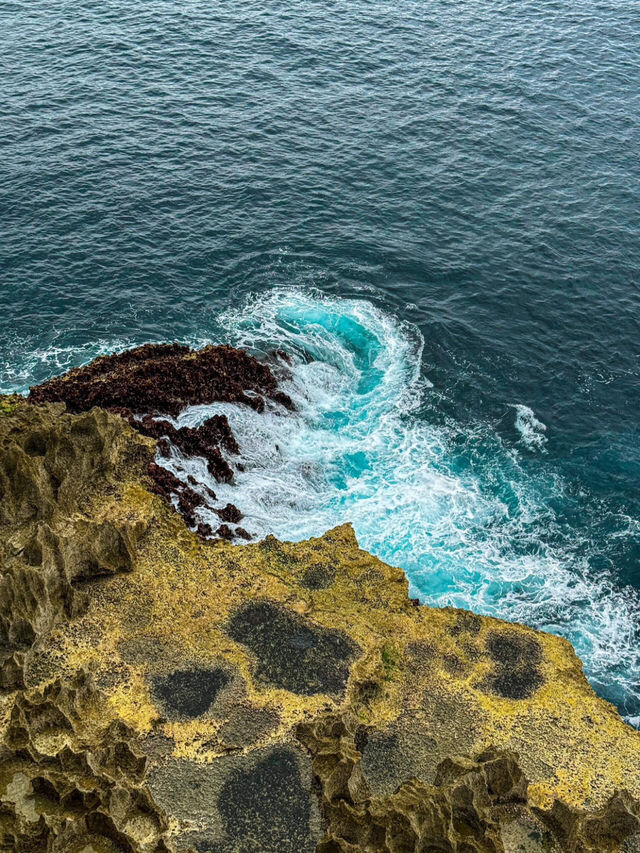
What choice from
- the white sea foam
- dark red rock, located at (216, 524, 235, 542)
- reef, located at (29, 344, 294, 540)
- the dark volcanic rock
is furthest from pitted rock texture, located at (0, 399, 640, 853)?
the dark volcanic rock

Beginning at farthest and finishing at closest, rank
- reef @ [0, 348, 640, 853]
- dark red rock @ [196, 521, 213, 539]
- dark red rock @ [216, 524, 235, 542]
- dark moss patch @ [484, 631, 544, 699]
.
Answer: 1. dark red rock @ [216, 524, 235, 542]
2. dark red rock @ [196, 521, 213, 539]
3. dark moss patch @ [484, 631, 544, 699]
4. reef @ [0, 348, 640, 853]

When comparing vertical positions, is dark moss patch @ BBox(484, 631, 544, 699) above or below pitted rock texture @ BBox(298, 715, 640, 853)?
Answer: below

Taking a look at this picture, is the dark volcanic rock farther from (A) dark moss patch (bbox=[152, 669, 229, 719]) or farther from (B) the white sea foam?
(A) dark moss patch (bbox=[152, 669, 229, 719])

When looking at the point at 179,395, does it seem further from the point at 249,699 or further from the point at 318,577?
the point at 249,699

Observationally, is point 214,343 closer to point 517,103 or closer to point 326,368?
point 326,368

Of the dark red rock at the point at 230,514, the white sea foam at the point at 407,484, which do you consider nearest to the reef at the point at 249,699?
the dark red rock at the point at 230,514

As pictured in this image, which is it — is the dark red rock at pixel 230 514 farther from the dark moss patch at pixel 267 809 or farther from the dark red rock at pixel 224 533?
the dark moss patch at pixel 267 809
